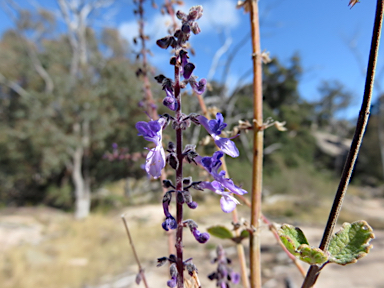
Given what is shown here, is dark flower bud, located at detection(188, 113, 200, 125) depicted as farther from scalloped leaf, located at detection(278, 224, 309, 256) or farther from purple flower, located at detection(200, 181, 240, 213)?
scalloped leaf, located at detection(278, 224, 309, 256)

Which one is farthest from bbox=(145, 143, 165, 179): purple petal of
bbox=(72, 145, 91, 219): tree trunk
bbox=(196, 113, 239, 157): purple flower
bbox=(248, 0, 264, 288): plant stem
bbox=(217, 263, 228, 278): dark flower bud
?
bbox=(72, 145, 91, 219): tree trunk

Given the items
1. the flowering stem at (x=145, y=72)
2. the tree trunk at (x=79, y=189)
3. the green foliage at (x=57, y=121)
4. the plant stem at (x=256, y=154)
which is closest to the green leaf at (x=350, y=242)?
the plant stem at (x=256, y=154)

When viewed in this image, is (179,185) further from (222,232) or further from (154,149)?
(222,232)

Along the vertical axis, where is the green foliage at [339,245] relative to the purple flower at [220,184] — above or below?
below

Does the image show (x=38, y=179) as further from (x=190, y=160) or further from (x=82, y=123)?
(x=190, y=160)

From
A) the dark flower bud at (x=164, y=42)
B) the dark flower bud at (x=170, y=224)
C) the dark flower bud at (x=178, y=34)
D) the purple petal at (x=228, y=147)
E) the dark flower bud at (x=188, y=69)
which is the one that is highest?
the dark flower bud at (x=178, y=34)

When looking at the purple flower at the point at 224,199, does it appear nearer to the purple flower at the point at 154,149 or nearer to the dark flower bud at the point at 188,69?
the purple flower at the point at 154,149

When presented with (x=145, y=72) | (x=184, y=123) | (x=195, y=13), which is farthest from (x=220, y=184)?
(x=145, y=72)
